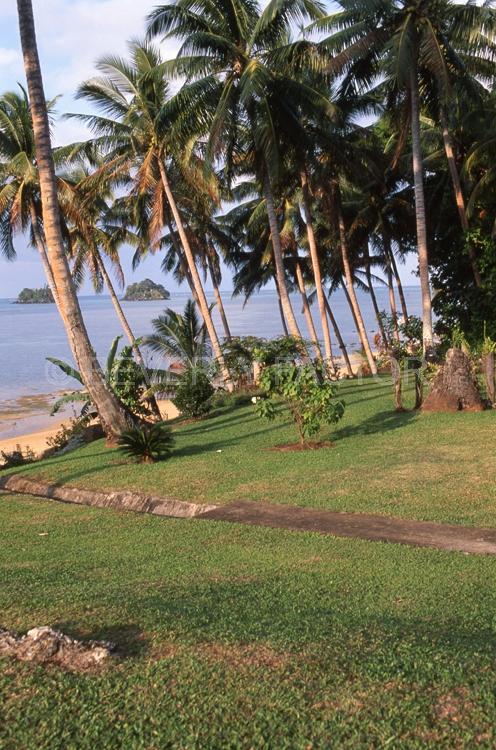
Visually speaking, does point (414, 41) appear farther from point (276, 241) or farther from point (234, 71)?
point (276, 241)

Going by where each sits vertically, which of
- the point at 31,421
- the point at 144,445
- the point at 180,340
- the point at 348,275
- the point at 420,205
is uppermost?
the point at 420,205

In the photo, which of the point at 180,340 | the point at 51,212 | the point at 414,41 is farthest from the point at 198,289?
the point at 51,212

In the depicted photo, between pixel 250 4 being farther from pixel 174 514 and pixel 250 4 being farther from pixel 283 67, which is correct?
pixel 174 514

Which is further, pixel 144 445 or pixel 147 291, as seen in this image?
pixel 147 291

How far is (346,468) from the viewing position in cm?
1038

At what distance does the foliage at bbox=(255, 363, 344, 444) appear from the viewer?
12125 millimetres

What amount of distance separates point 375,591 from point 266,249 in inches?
1047

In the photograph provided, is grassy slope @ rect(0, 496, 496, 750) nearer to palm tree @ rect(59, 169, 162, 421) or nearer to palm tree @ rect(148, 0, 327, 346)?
palm tree @ rect(148, 0, 327, 346)

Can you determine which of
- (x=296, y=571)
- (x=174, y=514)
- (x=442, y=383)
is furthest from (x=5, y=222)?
(x=296, y=571)

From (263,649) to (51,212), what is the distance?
32.9 ft

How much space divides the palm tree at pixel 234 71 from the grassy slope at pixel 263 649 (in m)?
12.6

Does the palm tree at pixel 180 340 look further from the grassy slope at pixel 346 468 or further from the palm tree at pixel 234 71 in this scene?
the grassy slope at pixel 346 468

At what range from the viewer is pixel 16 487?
12039mm

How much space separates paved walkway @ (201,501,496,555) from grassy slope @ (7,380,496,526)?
27cm
